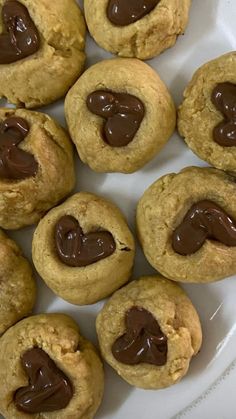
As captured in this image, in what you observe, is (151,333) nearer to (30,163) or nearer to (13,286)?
(13,286)

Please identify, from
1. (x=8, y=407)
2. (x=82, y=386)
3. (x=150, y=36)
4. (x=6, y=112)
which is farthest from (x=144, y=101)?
(x=8, y=407)

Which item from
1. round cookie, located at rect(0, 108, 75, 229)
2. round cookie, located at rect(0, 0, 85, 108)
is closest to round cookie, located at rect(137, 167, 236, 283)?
round cookie, located at rect(0, 108, 75, 229)

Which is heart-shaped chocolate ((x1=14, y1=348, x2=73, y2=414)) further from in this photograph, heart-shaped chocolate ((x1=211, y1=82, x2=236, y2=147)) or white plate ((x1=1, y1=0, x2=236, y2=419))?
heart-shaped chocolate ((x1=211, y1=82, x2=236, y2=147))

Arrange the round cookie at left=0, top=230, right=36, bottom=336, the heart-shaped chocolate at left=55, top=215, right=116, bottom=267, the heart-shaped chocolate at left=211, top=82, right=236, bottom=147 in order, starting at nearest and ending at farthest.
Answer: the heart-shaped chocolate at left=211, top=82, right=236, bottom=147 < the heart-shaped chocolate at left=55, top=215, right=116, bottom=267 < the round cookie at left=0, top=230, right=36, bottom=336

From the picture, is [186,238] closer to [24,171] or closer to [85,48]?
[24,171]

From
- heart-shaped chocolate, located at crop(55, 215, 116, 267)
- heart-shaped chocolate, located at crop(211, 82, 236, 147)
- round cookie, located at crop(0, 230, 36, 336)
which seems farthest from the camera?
round cookie, located at crop(0, 230, 36, 336)

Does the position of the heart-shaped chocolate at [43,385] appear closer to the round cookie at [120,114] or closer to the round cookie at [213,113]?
the round cookie at [120,114]
